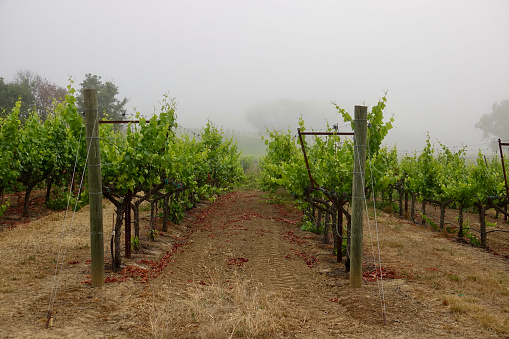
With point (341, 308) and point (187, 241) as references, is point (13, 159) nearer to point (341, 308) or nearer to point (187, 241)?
point (187, 241)

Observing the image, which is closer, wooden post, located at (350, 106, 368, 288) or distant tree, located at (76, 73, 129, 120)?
wooden post, located at (350, 106, 368, 288)

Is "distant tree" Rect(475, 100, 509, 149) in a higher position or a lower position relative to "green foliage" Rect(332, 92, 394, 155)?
higher

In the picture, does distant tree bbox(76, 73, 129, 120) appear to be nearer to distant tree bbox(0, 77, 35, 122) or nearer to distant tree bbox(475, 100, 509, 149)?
distant tree bbox(0, 77, 35, 122)

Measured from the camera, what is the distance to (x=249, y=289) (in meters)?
8.15

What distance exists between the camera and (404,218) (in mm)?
20641

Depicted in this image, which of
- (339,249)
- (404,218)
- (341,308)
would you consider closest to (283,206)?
(404,218)

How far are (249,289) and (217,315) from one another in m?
1.99

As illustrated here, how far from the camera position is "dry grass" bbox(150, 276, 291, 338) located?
5695mm

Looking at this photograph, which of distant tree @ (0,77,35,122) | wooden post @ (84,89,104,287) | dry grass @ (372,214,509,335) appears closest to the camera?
dry grass @ (372,214,509,335)

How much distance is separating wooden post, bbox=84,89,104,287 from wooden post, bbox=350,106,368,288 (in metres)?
5.42

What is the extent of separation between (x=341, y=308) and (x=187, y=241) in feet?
23.4

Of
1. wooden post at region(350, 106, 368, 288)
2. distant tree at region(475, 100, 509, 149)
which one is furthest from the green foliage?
distant tree at region(475, 100, 509, 149)

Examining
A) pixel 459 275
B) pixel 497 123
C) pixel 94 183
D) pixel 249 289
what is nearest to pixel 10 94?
pixel 94 183

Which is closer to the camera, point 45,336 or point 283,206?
point 45,336
